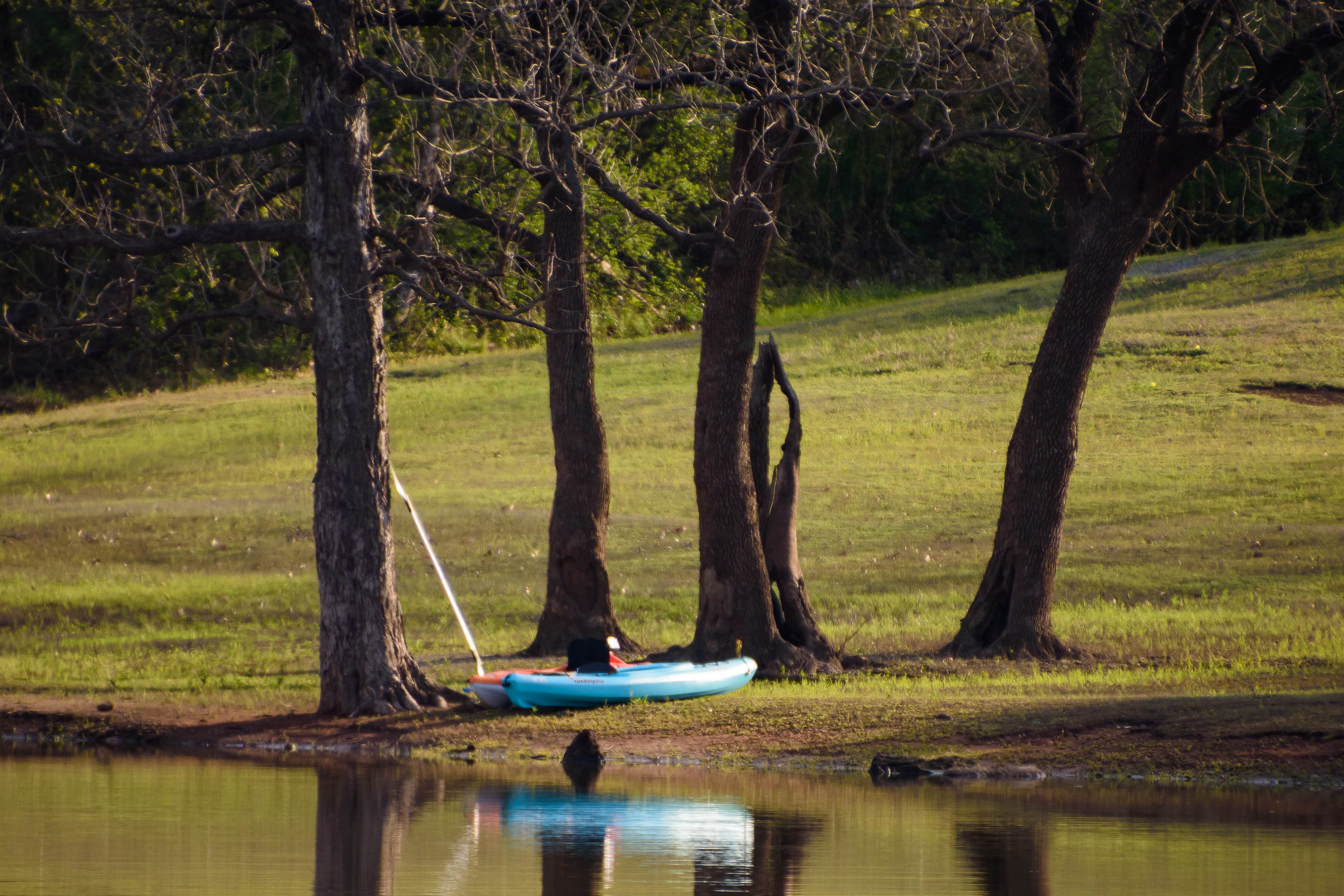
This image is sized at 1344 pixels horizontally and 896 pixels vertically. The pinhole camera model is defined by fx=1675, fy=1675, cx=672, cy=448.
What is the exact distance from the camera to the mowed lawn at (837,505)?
18906 millimetres

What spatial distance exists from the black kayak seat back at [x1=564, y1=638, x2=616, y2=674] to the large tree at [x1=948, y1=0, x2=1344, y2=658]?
16.5 feet

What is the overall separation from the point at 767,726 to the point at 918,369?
26.3m

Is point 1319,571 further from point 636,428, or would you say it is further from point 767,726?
point 636,428

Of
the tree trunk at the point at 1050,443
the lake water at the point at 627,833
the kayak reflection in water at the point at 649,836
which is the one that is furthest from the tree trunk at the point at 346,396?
the tree trunk at the point at 1050,443

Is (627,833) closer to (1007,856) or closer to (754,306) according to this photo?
(1007,856)

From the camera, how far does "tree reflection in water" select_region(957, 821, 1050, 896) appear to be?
8953 millimetres

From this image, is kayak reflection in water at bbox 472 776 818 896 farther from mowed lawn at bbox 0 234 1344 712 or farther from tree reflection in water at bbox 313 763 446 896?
mowed lawn at bbox 0 234 1344 712

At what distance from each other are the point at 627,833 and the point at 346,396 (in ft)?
19.4

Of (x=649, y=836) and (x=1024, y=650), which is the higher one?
(x=1024, y=650)

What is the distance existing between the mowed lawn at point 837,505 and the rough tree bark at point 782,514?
1003mm

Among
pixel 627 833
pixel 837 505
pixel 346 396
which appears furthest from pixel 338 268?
pixel 837 505

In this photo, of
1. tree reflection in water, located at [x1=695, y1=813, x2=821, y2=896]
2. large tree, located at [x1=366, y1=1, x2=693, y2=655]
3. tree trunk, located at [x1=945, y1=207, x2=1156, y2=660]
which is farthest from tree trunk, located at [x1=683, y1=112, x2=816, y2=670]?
tree reflection in water, located at [x1=695, y1=813, x2=821, y2=896]

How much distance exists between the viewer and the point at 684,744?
14188 millimetres

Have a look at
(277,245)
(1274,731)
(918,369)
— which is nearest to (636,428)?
(918,369)
